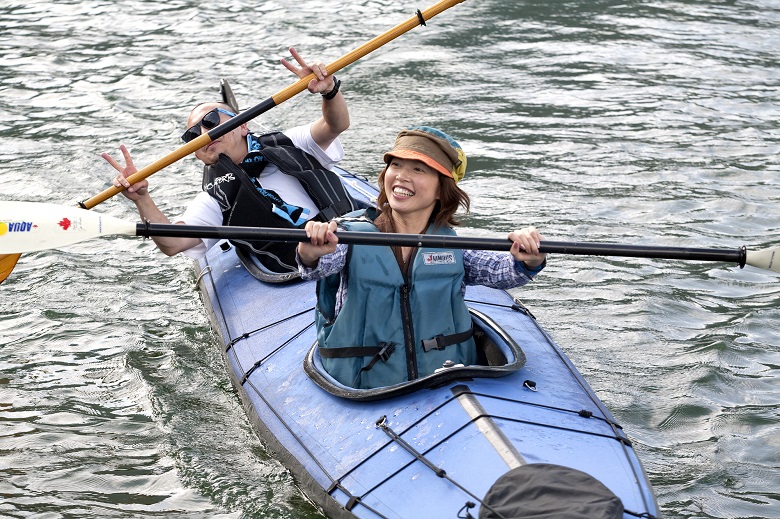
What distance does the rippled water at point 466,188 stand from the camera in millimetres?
4656

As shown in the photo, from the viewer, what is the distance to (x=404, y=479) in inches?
139

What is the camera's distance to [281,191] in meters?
5.28

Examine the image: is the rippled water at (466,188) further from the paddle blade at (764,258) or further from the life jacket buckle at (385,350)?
the paddle blade at (764,258)

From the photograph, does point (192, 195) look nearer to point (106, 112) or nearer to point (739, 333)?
point (106, 112)

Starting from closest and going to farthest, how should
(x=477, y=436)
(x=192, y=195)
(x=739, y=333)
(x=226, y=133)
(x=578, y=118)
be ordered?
(x=477, y=436), (x=226, y=133), (x=739, y=333), (x=192, y=195), (x=578, y=118)

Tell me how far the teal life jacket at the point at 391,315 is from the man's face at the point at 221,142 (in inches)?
57.0

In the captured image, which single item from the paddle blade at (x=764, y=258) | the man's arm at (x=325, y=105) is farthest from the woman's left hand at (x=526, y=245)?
the man's arm at (x=325, y=105)

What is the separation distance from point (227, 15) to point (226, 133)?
766cm

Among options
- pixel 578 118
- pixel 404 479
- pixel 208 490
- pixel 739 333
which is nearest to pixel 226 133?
pixel 208 490

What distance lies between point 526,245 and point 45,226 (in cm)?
194

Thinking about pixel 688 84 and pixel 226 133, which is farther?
pixel 688 84

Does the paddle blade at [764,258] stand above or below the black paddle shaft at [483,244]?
below

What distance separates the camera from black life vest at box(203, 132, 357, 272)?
5105 mm

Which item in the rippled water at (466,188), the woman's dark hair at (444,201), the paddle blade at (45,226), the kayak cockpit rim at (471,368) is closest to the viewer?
the kayak cockpit rim at (471,368)
